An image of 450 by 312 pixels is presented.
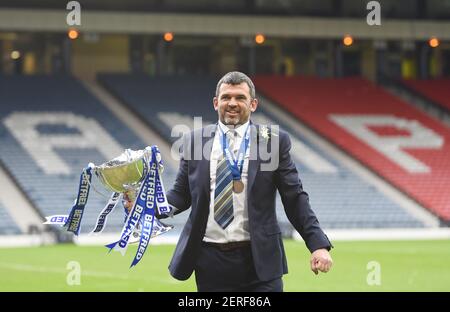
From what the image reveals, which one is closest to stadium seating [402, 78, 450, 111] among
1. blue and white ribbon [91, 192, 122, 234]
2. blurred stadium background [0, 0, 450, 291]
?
blurred stadium background [0, 0, 450, 291]

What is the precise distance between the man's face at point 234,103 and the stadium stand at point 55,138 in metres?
21.4

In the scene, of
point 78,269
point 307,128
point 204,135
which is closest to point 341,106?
point 307,128

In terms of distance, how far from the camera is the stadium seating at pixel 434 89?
3966 centimetres

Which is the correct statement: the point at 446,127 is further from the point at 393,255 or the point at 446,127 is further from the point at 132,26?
the point at 393,255

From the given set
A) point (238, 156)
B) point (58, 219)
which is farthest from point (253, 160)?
point (58, 219)

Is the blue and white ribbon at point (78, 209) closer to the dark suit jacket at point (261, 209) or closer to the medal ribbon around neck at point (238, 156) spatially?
the dark suit jacket at point (261, 209)

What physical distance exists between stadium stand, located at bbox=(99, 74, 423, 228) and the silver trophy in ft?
73.8

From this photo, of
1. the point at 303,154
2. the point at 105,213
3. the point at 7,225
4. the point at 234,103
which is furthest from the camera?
the point at 303,154

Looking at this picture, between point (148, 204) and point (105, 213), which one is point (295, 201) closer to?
point (148, 204)

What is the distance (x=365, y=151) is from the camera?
35125 millimetres

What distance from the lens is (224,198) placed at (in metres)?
6.25

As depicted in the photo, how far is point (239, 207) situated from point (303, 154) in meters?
27.9

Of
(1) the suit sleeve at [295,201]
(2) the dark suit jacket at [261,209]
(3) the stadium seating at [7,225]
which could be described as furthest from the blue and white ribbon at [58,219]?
(3) the stadium seating at [7,225]

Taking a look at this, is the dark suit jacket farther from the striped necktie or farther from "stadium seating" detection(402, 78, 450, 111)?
"stadium seating" detection(402, 78, 450, 111)
